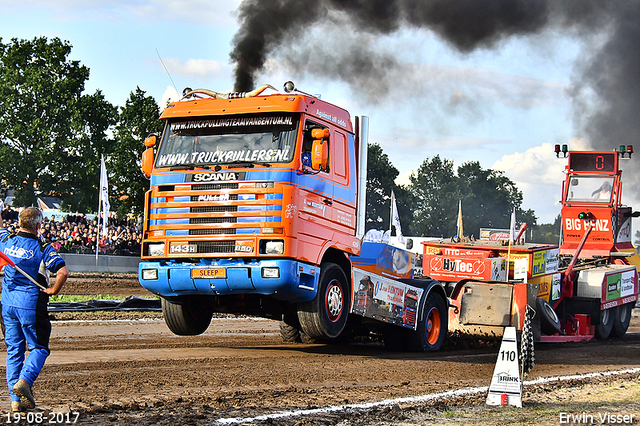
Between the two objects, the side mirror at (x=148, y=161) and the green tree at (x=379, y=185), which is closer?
the side mirror at (x=148, y=161)

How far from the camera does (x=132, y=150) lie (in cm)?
4538

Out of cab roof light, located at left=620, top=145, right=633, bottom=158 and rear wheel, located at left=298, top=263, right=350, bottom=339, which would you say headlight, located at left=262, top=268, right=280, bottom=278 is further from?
cab roof light, located at left=620, top=145, right=633, bottom=158

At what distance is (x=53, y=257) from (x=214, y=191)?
139 inches

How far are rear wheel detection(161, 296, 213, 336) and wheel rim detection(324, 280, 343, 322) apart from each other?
1.82 meters

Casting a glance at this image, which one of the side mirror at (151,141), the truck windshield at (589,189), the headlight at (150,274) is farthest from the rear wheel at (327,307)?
the truck windshield at (589,189)

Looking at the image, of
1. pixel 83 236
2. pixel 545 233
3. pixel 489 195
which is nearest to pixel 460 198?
pixel 489 195

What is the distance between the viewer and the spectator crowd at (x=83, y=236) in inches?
1231

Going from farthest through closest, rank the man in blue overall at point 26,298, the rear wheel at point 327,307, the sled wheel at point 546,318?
the sled wheel at point 546,318, the rear wheel at point 327,307, the man in blue overall at point 26,298

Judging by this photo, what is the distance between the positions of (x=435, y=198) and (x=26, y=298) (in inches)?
4184

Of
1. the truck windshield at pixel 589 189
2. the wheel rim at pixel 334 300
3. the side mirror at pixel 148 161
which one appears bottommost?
the wheel rim at pixel 334 300

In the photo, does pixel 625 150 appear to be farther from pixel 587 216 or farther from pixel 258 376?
pixel 258 376

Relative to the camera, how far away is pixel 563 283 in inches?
615

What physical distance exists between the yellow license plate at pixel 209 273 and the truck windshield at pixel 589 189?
41.1ft

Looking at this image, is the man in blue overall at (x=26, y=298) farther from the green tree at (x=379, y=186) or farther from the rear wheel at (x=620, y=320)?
the green tree at (x=379, y=186)
